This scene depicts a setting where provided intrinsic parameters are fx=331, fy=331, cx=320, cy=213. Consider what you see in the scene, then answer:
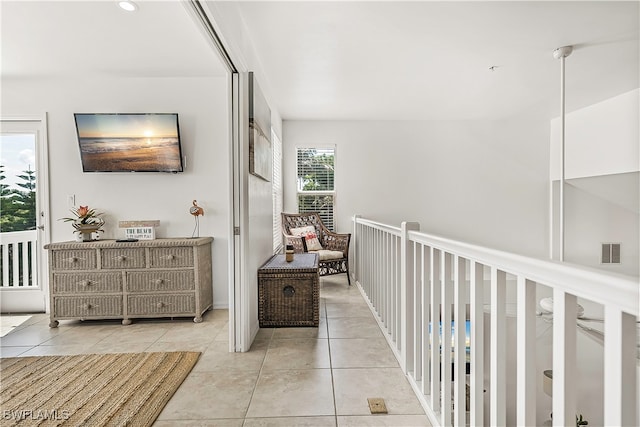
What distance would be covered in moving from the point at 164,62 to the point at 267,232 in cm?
180

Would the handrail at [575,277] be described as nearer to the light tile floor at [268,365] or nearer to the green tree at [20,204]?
the light tile floor at [268,365]

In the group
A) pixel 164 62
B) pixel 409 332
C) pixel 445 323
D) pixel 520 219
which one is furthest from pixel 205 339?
pixel 520 219

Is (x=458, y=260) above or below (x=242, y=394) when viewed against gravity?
above

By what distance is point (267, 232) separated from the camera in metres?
3.37

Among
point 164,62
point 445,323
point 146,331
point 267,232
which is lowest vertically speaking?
point 146,331

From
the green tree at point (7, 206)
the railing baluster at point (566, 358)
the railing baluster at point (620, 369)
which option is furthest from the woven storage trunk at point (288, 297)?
the green tree at point (7, 206)

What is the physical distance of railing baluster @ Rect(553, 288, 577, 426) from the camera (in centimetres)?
72

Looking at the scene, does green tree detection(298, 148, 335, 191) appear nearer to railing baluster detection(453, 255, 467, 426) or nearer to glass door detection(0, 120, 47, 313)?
glass door detection(0, 120, 47, 313)

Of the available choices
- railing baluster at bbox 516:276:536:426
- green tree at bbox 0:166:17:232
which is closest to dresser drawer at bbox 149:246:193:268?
green tree at bbox 0:166:17:232

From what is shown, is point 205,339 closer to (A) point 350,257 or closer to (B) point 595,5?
(A) point 350,257

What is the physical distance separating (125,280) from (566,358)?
314 cm

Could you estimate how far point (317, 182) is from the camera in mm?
5051

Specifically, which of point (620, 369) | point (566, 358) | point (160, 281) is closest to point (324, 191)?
point (160, 281)

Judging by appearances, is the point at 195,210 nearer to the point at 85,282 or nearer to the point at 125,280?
the point at 125,280
